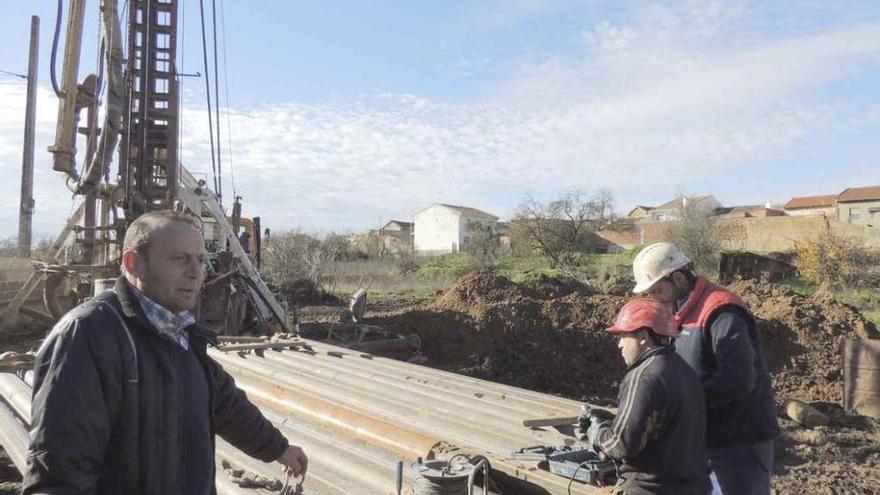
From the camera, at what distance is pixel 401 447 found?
3828 mm

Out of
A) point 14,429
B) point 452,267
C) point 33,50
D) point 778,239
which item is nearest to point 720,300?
point 14,429

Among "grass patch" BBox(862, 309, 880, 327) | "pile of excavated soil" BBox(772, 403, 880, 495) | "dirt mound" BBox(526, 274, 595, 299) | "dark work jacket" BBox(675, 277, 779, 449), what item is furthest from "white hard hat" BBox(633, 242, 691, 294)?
"grass patch" BBox(862, 309, 880, 327)

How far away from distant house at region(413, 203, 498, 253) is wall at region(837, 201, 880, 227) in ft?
89.8

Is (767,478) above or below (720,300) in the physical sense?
below

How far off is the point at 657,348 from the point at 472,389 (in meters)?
2.89

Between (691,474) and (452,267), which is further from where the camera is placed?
(452,267)

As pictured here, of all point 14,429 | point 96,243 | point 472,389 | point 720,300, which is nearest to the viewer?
point 720,300

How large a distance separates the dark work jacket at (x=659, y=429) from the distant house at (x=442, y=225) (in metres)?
58.0

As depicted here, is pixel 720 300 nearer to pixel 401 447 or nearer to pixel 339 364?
pixel 401 447

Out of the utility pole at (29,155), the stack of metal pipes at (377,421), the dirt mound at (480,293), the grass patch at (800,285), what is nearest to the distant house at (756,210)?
the grass patch at (800,285)

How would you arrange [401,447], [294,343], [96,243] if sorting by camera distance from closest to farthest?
[401,447] → [294,343] → [96,243]

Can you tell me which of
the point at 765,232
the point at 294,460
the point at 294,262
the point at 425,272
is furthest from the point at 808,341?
the point at 765,232

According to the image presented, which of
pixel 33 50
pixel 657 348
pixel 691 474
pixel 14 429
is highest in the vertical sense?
pixel 33 50

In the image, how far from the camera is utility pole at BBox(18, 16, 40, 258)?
58.5 ft
